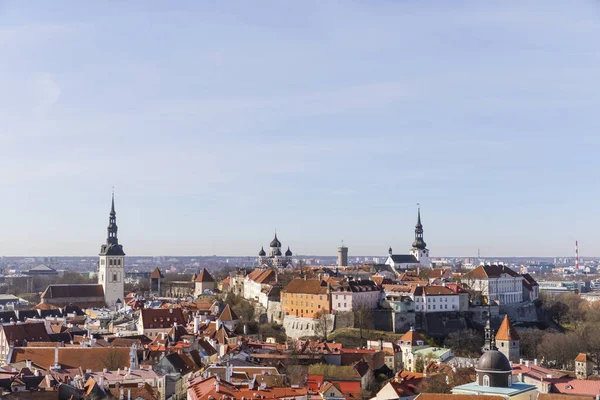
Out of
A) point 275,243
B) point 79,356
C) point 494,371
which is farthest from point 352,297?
point 275,243

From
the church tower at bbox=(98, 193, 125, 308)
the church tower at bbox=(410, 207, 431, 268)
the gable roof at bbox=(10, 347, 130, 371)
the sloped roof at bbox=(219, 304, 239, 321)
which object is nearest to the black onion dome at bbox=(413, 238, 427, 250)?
the church tower at bbox=(410, 207, 431, 268)

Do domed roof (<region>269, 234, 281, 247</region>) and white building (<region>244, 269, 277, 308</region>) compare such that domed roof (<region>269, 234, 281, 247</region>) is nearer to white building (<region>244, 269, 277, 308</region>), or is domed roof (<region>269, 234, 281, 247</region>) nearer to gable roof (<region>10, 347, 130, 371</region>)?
white building (<region>244, 269, 277, 308</region>)

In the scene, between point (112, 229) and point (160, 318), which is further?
point (112, 229)

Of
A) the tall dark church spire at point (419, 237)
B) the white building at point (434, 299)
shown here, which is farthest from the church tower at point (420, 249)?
the white building at point (434, 299)

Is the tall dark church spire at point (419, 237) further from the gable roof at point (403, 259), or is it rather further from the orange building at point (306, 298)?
the orange building at point (306, 298)

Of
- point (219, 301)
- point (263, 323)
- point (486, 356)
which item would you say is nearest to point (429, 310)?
point (263, 323)

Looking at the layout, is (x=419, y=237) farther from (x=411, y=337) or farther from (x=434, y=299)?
(x=411, y=337)

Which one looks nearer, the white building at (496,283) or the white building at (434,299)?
the white building at (434,299)
